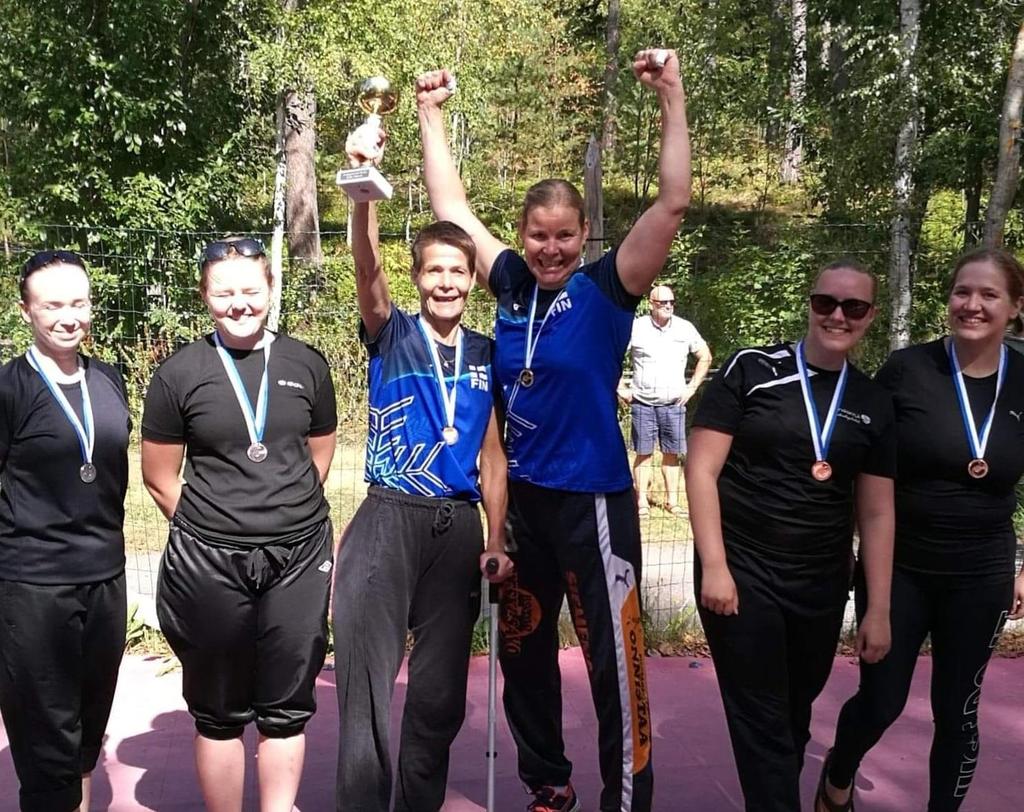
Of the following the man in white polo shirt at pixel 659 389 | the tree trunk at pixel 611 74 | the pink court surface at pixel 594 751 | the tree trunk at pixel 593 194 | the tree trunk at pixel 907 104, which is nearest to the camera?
the pink court surface at pixel 594 751

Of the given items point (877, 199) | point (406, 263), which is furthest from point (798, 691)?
point (406, 263)

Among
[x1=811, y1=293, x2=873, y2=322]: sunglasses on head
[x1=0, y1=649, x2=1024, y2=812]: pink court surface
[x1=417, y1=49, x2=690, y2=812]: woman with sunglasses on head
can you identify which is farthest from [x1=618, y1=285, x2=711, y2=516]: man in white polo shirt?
[x1=811, y1=293, x2=873, y2=322]: sunglasses on head

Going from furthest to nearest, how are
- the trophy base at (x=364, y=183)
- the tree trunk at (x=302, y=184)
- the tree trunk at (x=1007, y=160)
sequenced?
the tree trunk at (x=302, y=184) → the tree trunk at (x=1007, y=160) → the trophy base at (x=364, y=183)

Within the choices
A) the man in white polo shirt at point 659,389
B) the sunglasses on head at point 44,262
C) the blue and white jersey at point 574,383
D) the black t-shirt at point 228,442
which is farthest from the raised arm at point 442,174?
the man in white polo shirt at point 659,389

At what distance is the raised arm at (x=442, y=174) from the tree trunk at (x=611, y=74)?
16.7 m

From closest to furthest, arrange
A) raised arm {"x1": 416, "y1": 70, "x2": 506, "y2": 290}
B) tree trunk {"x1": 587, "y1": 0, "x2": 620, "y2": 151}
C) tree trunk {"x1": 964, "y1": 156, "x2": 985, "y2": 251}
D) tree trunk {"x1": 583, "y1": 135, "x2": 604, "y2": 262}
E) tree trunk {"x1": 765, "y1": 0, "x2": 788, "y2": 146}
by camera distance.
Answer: raised arm {"x1": 416, "y1": 70, "x2": 506, "y2": 290}
tree trunk {"x1": 583, "y1": 135, "x2": 604, "y2": 262}
tree trunk {"x1": 964, "y1": 156, "x2": 985, "y2": 251}
tree trunk {"x1": 765, "y1": 0, "x2": 788, "y2": 146}
tree trunk {"x1": 587, "y1": 0, "x2": 620, "y2": 151}

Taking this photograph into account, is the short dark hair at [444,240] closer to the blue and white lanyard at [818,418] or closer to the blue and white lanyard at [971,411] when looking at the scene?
the blue and white lanyard at [818,418]

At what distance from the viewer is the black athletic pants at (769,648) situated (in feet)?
9.57

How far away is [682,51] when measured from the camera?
16078 millimetres

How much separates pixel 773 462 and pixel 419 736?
1316 mm

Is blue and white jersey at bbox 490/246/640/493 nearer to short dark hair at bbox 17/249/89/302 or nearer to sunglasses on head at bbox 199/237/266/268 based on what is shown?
sunglasses on head at bbox 199/237/266/268

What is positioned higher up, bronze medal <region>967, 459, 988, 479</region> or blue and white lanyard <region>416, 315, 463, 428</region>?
blue and white lanyard <region>416, 315, 463, 428</region>

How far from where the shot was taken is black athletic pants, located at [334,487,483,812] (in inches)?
116

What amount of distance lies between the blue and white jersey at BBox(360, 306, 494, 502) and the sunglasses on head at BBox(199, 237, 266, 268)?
0.43 m
